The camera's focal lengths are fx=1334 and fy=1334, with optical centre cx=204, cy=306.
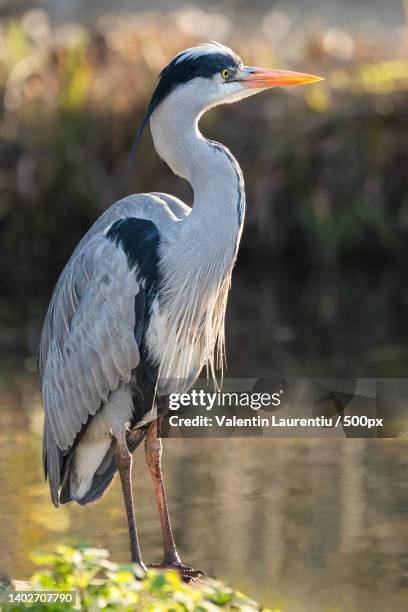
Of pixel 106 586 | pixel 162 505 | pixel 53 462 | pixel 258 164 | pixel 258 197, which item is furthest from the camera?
pixel 258 164

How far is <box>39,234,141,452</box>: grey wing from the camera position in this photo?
5598 mm

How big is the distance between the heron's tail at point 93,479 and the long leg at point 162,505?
0.30 feet

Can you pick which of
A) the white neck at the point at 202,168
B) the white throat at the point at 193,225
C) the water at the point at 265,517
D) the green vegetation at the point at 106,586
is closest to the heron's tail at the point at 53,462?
the water at the point at 265,517

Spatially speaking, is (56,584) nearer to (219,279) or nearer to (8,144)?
(219,279)

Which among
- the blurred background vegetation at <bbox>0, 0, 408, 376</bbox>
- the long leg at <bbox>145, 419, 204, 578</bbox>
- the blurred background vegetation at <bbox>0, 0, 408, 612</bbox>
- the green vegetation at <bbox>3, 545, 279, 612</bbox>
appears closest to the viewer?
the green vegetation at <bbox>3, 545, 279, 612</bbox>

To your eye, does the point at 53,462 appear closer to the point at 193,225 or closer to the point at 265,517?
the point at 193,225

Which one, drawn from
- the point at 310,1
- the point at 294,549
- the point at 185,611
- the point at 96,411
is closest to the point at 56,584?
the point at 185,611

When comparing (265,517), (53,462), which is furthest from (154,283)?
(265,517)

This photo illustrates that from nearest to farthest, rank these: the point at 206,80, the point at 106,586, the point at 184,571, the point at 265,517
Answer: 1. the point at 106,586
2. the point at 184,571
3. the point at 206,80
4. the point at 265,517

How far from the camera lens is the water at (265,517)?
607cm

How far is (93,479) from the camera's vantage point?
5.95m

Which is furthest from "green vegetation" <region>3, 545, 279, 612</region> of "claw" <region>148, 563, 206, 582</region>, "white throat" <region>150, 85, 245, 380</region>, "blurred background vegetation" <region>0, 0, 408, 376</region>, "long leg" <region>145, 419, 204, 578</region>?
"blurred background vegetation" <region>0, 0, 408, 376</region>

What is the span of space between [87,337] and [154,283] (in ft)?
1.23

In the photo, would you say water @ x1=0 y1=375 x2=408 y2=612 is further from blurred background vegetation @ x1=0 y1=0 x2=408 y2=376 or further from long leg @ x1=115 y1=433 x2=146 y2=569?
blurred background vegetation @ x1=0 y1=0 x2=408 y2=376
